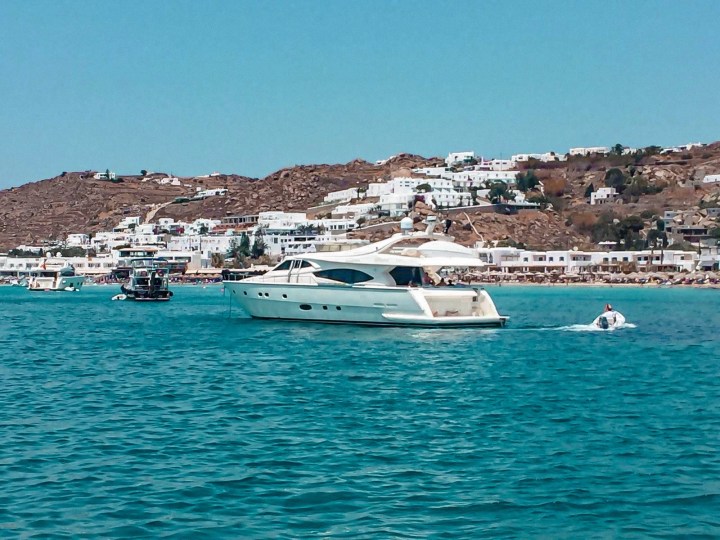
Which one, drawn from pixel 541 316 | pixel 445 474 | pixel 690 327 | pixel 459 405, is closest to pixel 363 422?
pixel 459 405

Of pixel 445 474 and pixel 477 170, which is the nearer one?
pixel 445 474

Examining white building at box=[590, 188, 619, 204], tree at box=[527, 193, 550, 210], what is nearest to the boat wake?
tree at box=[527, 193, 550, 210]

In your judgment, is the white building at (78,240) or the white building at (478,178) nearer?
the white building at (478,178)

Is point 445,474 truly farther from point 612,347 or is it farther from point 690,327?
point 690,327

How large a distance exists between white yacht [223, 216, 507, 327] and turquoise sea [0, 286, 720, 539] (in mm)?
6278

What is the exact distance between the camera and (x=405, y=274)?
4000 cm

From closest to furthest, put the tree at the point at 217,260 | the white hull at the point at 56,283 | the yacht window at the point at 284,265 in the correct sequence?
1. the yacht window at the point at 284,265
2. the white hull at the point at 56,283
3. the tree at the point at 217,260

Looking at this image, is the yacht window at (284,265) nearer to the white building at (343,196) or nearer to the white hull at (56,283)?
the white hull at (56,283)

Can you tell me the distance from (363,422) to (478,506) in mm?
6070

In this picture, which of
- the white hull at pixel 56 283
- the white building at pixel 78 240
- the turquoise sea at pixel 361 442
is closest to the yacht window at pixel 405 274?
the turquoise sea at pixel 361 442

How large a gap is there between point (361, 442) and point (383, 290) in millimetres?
22656

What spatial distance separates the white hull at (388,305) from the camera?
38.4m

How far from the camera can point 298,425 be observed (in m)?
18.0

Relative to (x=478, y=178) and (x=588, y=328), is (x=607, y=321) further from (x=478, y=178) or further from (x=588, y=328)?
(x=478, y=178)
